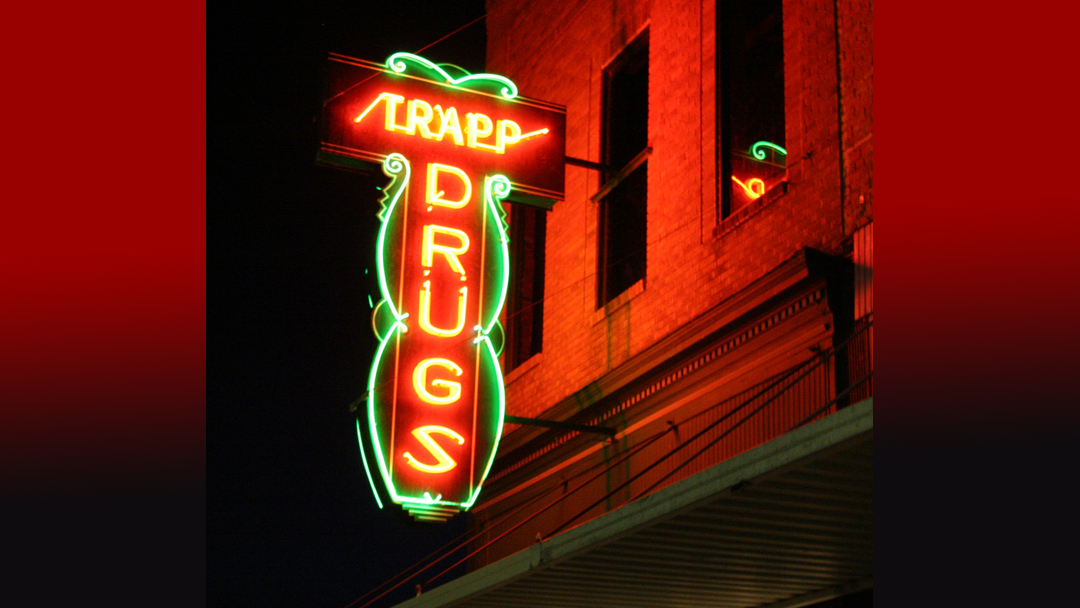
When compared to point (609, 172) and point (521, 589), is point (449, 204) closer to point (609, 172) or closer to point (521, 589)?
point (609, 172)

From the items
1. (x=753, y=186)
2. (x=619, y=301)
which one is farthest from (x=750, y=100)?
(x=619, y=301)

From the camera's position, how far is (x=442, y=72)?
42.4 feet

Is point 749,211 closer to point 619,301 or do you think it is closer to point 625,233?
point 619,301

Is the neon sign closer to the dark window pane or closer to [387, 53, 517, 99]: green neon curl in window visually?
[387, 53, 517, 99]: green neon curl in window

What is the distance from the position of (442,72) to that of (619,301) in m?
3.15

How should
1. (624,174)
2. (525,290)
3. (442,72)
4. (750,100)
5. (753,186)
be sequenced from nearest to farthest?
(753,186)
(750,100)
(442,72)
(624,174)
(525,290)

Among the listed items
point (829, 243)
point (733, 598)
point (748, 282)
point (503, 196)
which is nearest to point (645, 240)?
point (503, 196)

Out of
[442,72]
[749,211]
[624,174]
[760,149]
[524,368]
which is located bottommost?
[524,368]

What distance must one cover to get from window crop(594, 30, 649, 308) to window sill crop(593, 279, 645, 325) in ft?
0.73

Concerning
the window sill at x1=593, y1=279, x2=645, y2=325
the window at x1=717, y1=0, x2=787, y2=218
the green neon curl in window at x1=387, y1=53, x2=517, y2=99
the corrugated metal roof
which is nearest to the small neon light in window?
the window at x1=717, y1=0, x2=787, y2=218

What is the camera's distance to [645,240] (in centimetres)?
1334

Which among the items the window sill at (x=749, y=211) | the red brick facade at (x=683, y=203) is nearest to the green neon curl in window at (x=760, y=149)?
the red brick facade at (x=683, y=203)

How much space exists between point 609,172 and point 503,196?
150 centimetres

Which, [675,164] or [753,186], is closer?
[753,186]
